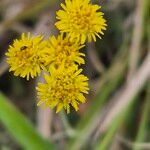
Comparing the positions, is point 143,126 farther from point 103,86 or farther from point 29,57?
point 29,57

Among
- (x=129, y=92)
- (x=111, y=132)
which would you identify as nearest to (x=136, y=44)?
(x=129, y=92)

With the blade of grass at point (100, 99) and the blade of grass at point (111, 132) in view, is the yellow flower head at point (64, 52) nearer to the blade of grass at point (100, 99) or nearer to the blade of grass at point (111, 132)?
the blade of grass at point (111, 132)

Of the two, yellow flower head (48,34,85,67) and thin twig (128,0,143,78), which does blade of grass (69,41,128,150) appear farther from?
yellow flower head (48,34,85,67)

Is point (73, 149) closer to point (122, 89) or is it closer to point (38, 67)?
point (122, 89)

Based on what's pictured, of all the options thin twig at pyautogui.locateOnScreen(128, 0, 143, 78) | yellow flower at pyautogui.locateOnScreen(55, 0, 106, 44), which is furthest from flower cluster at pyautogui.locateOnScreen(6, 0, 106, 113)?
thin twig at pyautogui.locateOnScreen(128, 0, 143, 78)

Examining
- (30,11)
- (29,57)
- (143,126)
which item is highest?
(30,11)

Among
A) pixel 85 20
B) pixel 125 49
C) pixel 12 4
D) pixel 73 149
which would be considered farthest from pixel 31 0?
pixel 85 20

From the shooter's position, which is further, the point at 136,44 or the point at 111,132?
the point at 136,44
